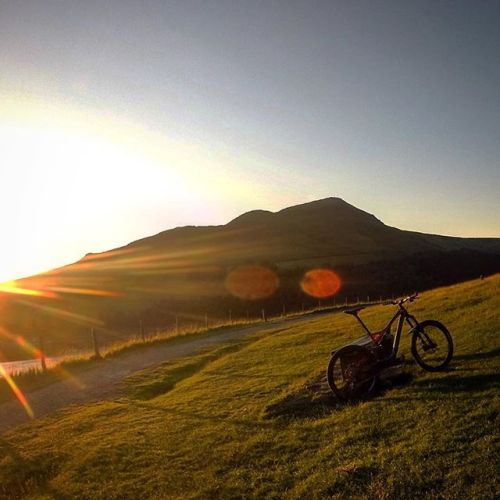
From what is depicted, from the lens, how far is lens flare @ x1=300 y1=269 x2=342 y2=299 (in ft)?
322

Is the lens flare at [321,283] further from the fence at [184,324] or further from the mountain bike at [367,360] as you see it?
the mountain bike at [367,360]

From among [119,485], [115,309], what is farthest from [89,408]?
[115,309]

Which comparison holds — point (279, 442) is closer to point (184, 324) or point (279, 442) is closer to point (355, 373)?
point (355, 373)

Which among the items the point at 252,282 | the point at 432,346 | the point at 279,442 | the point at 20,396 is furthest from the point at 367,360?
the point at 252,282

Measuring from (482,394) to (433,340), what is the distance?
2.83m

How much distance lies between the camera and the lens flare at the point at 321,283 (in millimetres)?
98000

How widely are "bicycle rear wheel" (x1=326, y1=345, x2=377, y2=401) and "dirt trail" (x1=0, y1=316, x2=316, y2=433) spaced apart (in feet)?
39.5

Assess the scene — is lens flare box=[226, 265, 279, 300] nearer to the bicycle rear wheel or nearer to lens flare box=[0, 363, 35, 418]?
lens flare box=[0, 363, 35, 418]

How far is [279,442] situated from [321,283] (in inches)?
3838

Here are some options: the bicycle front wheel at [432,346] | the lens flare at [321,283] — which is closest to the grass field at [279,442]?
the bicycle front wheel at [432,346]

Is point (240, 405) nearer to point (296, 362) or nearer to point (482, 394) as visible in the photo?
point (296, 362)

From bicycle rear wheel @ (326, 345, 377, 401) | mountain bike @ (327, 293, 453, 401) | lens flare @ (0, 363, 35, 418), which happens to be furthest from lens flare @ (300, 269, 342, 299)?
bicycle rear wheel @ (326, 345, 377, 401)

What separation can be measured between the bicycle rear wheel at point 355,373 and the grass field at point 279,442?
0.49m

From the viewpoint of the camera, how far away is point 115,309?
333 feet
